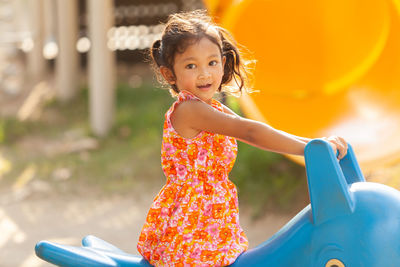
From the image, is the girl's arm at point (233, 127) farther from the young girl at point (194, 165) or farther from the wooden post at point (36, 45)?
the wooden post at point (36, 45)

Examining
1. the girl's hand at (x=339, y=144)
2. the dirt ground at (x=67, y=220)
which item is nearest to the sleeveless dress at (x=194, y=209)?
the girl's hand at (x=339, y=144)

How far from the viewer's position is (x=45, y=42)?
26.1 feet

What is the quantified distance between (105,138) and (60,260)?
4147 millimetres

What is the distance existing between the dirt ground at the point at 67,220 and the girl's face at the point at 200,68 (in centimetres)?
217

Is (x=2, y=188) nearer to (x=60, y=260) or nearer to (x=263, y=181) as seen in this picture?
(x=263, y=181)

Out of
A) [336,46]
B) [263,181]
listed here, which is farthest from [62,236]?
[336,46]

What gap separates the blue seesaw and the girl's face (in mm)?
353

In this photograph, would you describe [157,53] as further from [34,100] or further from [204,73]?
[34,100]

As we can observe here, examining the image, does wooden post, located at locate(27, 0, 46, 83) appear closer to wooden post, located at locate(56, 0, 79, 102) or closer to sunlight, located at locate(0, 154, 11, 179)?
wooden post, located at locate(56, 0, 79, 102)

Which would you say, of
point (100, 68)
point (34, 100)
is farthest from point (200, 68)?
point (34, 100)

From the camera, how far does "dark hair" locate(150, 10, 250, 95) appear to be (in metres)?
1.71

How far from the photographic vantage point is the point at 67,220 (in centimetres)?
428

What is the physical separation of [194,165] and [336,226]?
0.44 meters

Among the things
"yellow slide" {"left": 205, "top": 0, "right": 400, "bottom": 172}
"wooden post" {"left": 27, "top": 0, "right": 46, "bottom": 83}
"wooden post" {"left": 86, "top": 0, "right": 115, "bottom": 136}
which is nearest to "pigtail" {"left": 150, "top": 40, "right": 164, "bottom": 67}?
"yellow slide" {"left": 205, "top": 0, "right": 400, "bottom": 172}
